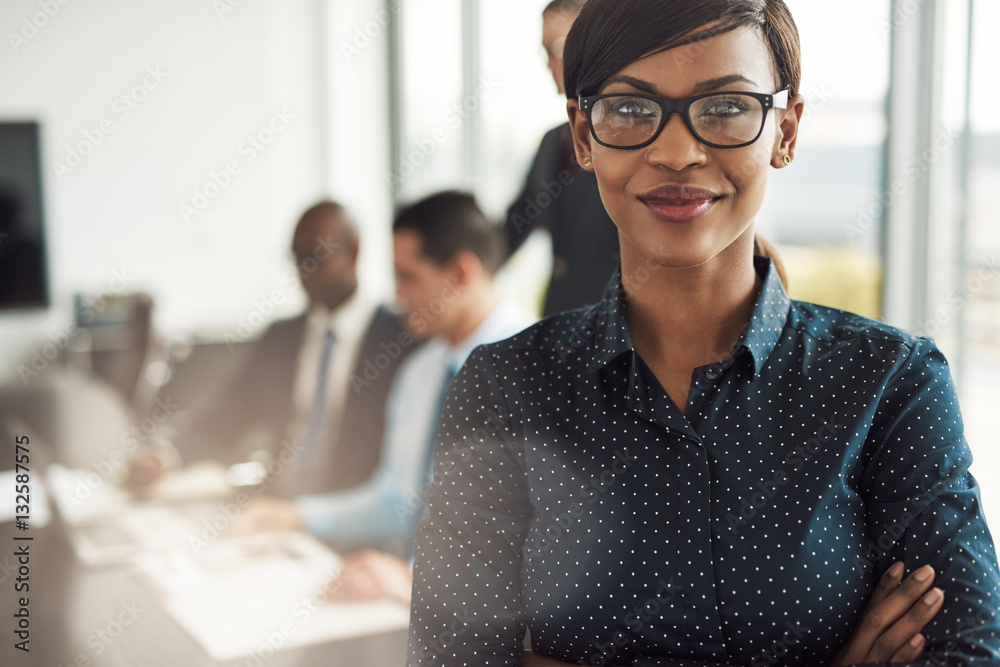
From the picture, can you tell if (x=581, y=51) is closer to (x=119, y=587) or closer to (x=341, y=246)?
(x=119, y=587)

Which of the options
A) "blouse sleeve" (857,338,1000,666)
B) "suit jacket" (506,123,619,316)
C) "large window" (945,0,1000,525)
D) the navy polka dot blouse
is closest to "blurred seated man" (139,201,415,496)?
"suit jacket" (506,123,619,316)

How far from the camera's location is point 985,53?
2100 millimetres

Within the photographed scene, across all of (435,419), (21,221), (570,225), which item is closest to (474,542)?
(570,225)

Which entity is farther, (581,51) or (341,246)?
(341,246)

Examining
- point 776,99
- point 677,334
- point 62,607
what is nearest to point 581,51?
point 776,99

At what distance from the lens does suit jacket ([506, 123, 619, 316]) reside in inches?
66.0

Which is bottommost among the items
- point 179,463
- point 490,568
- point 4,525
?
point 179,463

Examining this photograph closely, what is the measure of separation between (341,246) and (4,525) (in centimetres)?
141

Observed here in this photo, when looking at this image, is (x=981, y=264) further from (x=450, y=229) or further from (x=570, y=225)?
(x=450, y=229)

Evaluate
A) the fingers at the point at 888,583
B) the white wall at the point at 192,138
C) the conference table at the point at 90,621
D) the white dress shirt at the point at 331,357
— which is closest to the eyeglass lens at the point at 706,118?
the fingers at the point at 888,583

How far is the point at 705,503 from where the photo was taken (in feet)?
3.12

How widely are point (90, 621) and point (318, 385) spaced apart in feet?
3.73

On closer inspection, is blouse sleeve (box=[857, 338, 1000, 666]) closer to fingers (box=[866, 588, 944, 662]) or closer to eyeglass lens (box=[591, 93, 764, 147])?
fingers (box=[866, 588, 944, 662])

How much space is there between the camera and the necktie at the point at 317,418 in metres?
2.92
